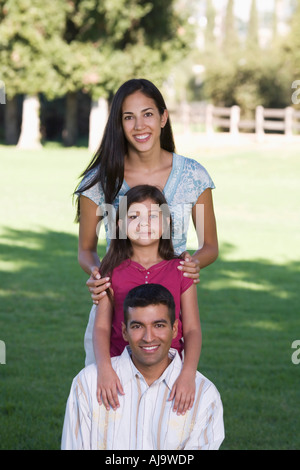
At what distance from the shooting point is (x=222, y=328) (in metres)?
6.64

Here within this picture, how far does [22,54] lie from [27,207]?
13.6 metres

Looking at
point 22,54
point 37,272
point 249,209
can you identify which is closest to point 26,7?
point 22,54

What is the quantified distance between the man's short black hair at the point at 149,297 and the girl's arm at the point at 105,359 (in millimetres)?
191

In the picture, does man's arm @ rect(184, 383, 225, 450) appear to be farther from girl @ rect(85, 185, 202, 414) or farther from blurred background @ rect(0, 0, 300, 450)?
blurred background @ rect(0, 0, 300, 450)

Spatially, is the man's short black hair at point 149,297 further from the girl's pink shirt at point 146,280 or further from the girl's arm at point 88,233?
the girl's arm at point 88,233

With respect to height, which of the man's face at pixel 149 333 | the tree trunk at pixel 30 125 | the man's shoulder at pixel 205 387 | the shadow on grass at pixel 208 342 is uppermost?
the tree trunk at pixel 30 125

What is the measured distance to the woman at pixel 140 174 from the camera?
10.8 feet

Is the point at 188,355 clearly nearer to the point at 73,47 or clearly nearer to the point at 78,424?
the point at 78,424

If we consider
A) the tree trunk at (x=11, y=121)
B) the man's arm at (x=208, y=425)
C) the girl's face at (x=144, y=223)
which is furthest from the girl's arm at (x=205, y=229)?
the tree trunk at (x=11, y=121)

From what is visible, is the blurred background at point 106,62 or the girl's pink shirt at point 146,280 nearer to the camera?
the girl's pink shirt at point 146,280

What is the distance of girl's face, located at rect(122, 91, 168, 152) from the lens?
10.7 feet

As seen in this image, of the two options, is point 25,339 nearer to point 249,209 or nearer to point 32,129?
point 249,209

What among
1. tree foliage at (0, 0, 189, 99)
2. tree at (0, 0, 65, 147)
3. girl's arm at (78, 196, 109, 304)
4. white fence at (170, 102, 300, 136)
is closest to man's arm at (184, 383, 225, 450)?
girl's arm at (78, 196, 109, 304)

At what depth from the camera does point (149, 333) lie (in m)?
2.90
